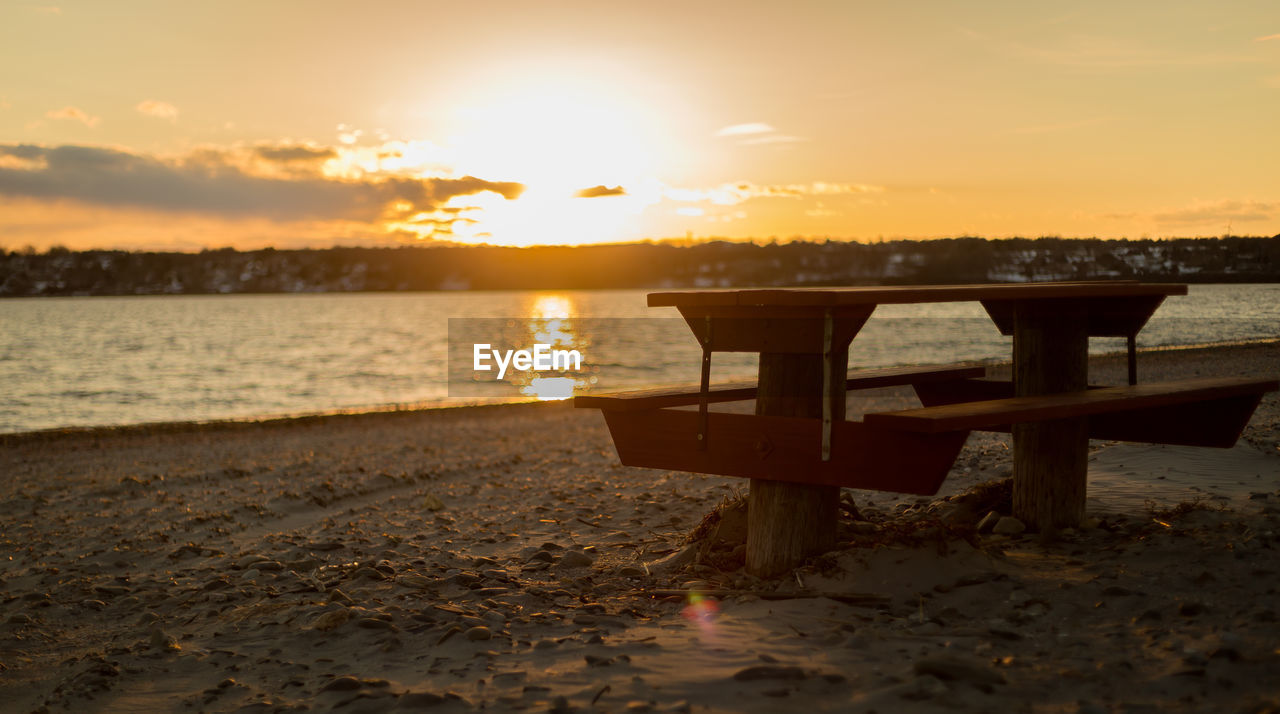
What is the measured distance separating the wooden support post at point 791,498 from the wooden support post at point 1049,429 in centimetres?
121

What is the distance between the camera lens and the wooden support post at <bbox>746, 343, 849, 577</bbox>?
4035mm

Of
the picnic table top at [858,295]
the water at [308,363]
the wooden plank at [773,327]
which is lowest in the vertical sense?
the water at [308,363]

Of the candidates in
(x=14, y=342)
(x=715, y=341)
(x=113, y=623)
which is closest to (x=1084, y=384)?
(x=715, y=341)

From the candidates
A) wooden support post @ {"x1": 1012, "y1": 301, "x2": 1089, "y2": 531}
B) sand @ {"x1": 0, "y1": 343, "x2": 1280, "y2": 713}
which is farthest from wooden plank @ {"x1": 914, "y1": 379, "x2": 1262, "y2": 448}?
sand @ {"x1": 0, "y1": 343, "x2": 1280, "y2": 713}

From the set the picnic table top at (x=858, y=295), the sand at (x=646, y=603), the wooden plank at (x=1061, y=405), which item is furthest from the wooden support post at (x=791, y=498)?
the wooden plank at (x=1061, y=405)

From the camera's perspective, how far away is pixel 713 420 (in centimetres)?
406

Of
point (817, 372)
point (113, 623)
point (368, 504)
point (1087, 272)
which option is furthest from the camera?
point (1087, 272)

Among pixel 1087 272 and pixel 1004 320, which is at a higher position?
pixel 1087 272

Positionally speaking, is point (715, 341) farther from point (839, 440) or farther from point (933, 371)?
point (933, 371)

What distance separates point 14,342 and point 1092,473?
218ft

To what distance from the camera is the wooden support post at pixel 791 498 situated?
4.04 metres

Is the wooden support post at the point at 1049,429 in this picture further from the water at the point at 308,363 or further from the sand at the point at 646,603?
the water at the point at 308,363

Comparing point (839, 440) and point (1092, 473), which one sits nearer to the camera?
point (839, 440)

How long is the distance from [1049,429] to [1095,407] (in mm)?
600
